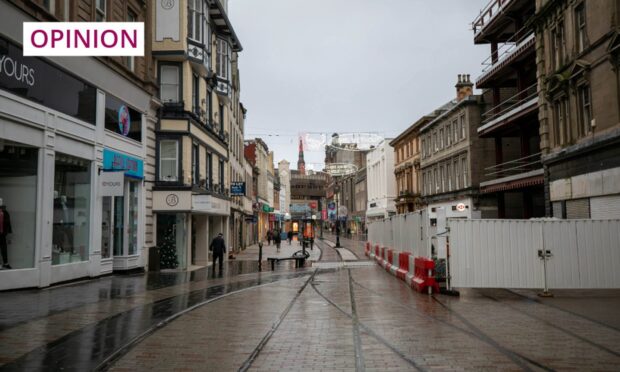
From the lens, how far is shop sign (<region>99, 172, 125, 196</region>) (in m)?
18.5

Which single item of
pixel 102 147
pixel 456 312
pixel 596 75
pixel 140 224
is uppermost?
pixel 596 75

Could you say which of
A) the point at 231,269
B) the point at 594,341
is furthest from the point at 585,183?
the point at 231,269

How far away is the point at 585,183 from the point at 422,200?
3229 centimetres

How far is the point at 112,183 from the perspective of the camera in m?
18.5

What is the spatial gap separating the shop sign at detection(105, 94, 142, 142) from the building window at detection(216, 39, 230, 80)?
1039 cm

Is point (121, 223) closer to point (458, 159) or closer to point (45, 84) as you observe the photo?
point (45, 84)

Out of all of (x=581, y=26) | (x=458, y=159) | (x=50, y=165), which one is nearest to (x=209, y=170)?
(x=50, y=165)

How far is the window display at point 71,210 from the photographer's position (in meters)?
16.9

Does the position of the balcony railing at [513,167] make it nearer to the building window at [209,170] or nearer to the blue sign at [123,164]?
the building window at [209,170]

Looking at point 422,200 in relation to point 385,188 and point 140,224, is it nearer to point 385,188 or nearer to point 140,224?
point 385,188

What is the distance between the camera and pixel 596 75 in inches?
772

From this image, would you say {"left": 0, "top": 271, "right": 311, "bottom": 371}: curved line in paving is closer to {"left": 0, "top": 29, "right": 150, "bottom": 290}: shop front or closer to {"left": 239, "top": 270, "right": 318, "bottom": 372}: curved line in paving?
{"left": 239, "top": 270, "right": 318, "bottom": 372}: curved line in paving

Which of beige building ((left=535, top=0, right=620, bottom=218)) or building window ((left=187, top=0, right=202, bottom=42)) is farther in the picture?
building window ((left=187, top=0, right=202, bottom=42))

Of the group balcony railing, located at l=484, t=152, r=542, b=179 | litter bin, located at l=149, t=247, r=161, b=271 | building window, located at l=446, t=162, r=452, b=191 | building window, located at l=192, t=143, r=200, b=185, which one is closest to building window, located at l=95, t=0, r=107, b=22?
building window, located at l=192, t=143, r=200, b=185
